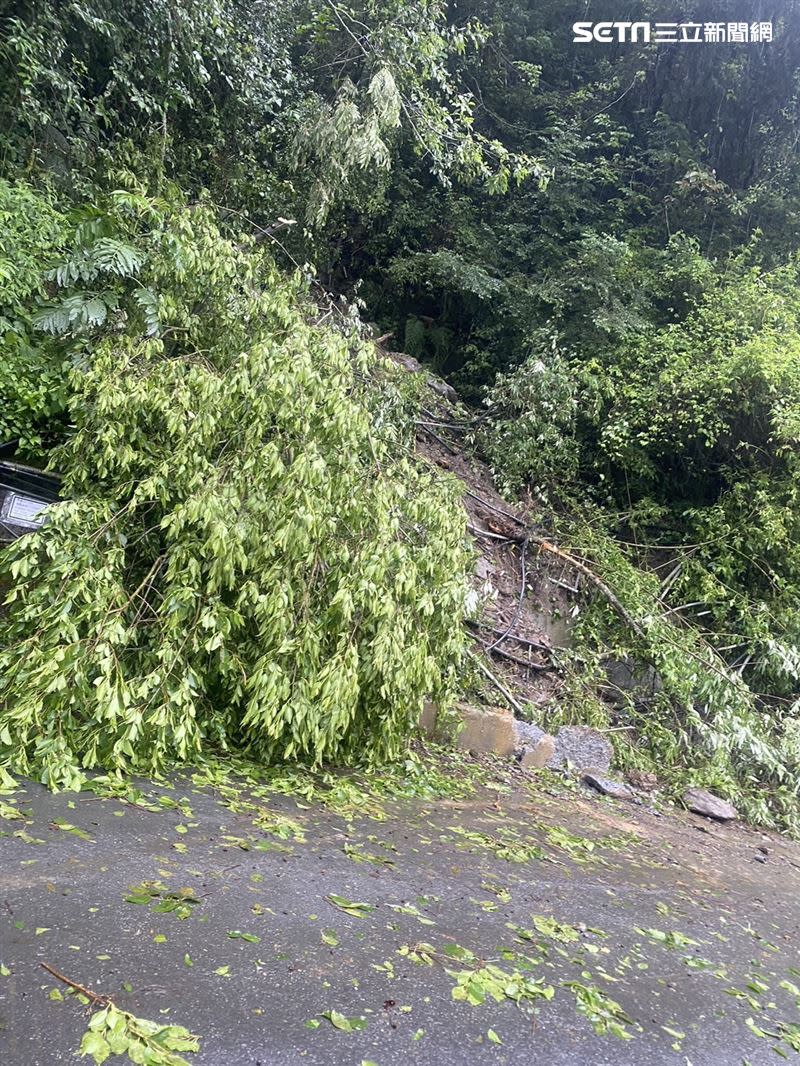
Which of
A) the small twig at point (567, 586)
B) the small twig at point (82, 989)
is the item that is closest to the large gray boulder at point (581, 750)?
the small twig at point (567, 586)

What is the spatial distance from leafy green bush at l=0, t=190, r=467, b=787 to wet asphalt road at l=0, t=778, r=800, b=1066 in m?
0.43

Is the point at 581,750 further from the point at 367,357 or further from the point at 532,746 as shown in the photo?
the point at 367,357

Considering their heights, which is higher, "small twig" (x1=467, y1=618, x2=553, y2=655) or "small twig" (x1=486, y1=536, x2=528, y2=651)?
"small twig" (x1=486, y1=536, x2=528, y2=651)

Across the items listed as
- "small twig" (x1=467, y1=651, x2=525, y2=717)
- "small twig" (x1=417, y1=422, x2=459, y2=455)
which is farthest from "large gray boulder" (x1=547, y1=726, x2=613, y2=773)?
"small twig" (x1=417, y1=422, x2=459, y2=455)

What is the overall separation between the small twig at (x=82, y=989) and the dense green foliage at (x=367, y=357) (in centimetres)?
148

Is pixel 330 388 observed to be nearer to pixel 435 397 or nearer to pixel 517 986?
pixel 517 986

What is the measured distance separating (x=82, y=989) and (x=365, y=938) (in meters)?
1.05

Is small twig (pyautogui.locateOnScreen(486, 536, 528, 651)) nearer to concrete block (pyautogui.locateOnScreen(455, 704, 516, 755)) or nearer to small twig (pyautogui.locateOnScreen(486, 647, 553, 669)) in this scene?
small twig (pyautogui.locateOnScreen(486, 647, 553, 669))

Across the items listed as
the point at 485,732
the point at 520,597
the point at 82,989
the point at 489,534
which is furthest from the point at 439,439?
the point at 82,989

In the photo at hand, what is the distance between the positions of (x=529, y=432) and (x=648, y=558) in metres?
2.21

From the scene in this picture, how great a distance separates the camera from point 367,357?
201 inches

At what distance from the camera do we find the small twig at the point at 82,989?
2145 millimetres

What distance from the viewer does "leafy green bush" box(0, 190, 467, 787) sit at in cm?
389

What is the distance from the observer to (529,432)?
28.9ft
